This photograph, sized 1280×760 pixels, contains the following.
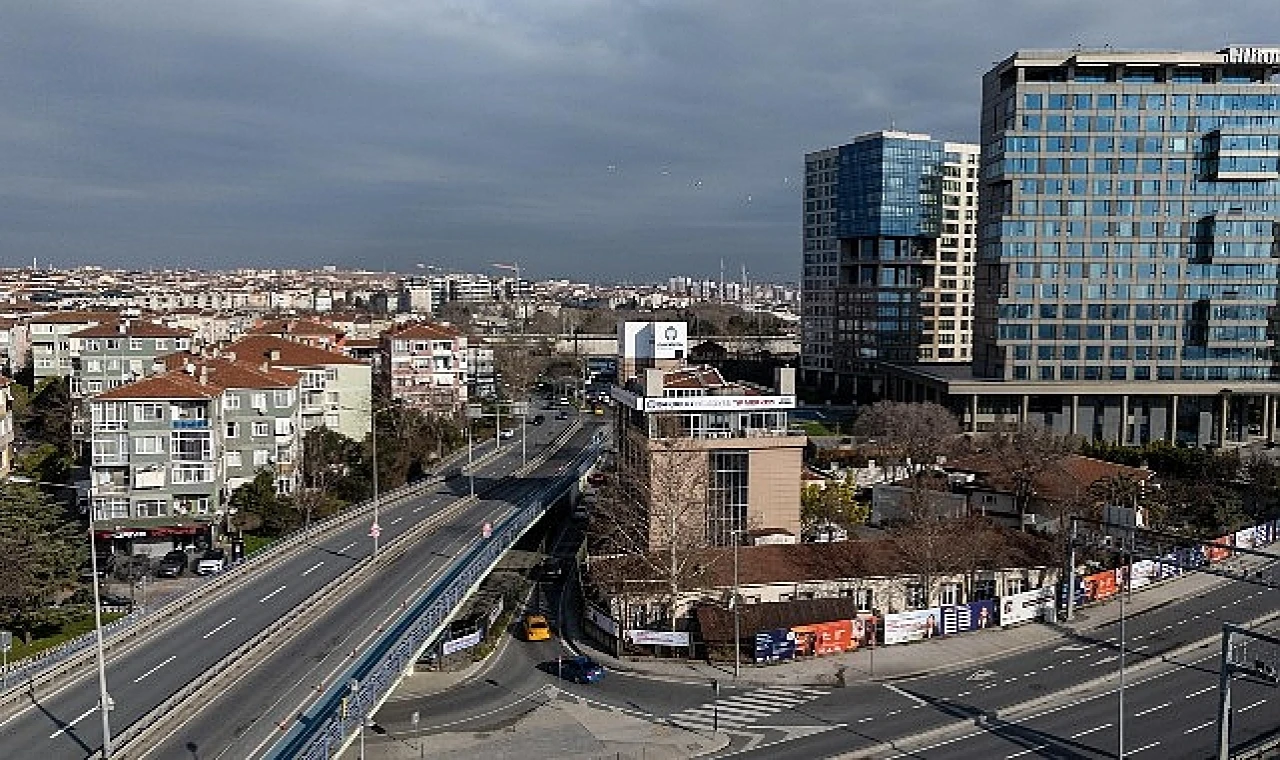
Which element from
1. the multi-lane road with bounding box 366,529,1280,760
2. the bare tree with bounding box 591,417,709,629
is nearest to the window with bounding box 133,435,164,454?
the bare tree with bounding box 591,417,709,629

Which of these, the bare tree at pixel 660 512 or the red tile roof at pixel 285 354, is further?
the red tile roof at pixel 285 354

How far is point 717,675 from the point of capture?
34.9 metres

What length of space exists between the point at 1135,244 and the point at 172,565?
66.3 m

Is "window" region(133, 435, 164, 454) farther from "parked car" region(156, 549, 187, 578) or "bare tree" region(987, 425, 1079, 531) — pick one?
"bare tree" region(987, 425, 1079, 531)

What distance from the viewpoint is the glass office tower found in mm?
72938

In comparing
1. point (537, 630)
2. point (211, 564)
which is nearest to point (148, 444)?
point (211, 564)

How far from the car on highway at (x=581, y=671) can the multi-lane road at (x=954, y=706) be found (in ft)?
1.10

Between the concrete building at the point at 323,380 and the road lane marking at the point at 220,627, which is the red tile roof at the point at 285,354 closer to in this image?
the concrete building at the point at 323,380

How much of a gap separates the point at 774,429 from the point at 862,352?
71051 mm

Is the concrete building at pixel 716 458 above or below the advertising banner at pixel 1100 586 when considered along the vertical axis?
above

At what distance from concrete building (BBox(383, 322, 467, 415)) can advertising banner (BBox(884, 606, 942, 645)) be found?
4974 centimetres

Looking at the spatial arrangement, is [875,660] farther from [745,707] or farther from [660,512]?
[660,512]

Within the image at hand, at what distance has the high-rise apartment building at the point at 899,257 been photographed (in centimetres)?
10869

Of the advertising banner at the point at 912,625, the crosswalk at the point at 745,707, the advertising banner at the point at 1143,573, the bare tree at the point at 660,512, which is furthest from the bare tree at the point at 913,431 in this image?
the crosswalk at the point at 745,707
